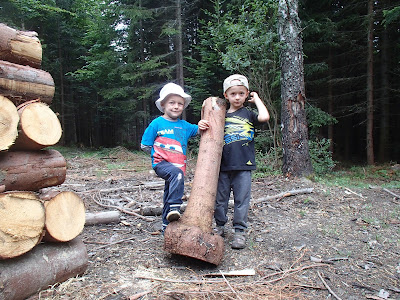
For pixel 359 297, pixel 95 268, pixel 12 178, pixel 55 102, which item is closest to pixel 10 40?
pixel 12 178

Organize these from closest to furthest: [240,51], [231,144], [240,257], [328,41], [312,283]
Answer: [312,283], [240,257], [231,144], [240,51], [328,41]

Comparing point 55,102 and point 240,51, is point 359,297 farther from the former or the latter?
point 55,102

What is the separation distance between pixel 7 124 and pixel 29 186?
23.3 inches

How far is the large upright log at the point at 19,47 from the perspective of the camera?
8.58ft

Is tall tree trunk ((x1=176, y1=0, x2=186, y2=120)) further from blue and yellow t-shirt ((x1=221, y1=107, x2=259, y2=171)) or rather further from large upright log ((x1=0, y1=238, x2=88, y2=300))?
large upright log ((x1=0, y1=238, x2=88, y2=300))

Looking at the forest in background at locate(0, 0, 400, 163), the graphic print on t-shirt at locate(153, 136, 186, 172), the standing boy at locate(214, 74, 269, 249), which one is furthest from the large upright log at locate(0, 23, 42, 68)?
the forest in background at locate(0, 0, 400, 163)

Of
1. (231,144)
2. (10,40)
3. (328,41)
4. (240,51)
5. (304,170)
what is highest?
(328,41)

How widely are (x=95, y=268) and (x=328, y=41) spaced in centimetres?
1263

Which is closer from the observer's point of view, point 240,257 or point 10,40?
point 10,40

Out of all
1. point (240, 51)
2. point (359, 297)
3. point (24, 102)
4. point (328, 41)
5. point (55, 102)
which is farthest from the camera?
point (55, 102)

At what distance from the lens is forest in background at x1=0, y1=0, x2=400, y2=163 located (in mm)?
8680

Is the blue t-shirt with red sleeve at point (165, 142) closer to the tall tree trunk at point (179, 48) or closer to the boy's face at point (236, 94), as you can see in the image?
the boy's face at point (236, 94)

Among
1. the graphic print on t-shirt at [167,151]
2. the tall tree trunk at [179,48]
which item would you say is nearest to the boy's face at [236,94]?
the graphic print on t-shirt at [167,151]

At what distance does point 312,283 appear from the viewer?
2.49 meters
